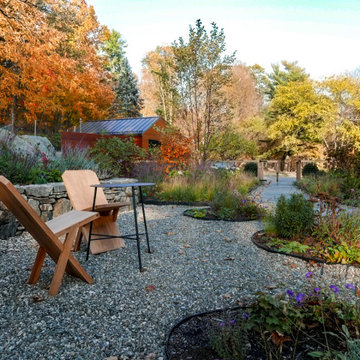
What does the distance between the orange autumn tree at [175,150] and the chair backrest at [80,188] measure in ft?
16.9

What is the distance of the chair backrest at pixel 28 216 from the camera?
2.18 m

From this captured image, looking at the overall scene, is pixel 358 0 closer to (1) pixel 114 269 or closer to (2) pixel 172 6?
(2) pixel 172 6

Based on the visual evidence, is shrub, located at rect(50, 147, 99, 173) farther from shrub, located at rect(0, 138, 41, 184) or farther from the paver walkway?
the paver walkway

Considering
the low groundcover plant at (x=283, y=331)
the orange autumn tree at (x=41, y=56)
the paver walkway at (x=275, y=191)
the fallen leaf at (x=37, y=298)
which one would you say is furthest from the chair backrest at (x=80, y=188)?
the orange autumn tree at (x=41, y=56)

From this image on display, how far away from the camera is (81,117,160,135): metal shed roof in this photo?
56.9ft

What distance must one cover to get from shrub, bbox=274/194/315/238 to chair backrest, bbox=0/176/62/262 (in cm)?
280

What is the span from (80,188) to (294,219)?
272 centimetres

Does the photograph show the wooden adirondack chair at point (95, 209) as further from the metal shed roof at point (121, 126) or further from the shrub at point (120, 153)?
the metal shed roof at point (121, 126)

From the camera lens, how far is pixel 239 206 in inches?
228

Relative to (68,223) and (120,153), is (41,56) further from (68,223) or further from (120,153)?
(68,223)

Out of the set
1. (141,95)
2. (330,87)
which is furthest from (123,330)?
(141,95)

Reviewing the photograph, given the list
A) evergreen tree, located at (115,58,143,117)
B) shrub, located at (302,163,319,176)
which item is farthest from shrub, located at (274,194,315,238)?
evergreen tree, located at (115,58,143,117)

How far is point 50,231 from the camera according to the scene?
2.40m

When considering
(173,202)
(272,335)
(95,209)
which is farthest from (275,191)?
(272,335)
